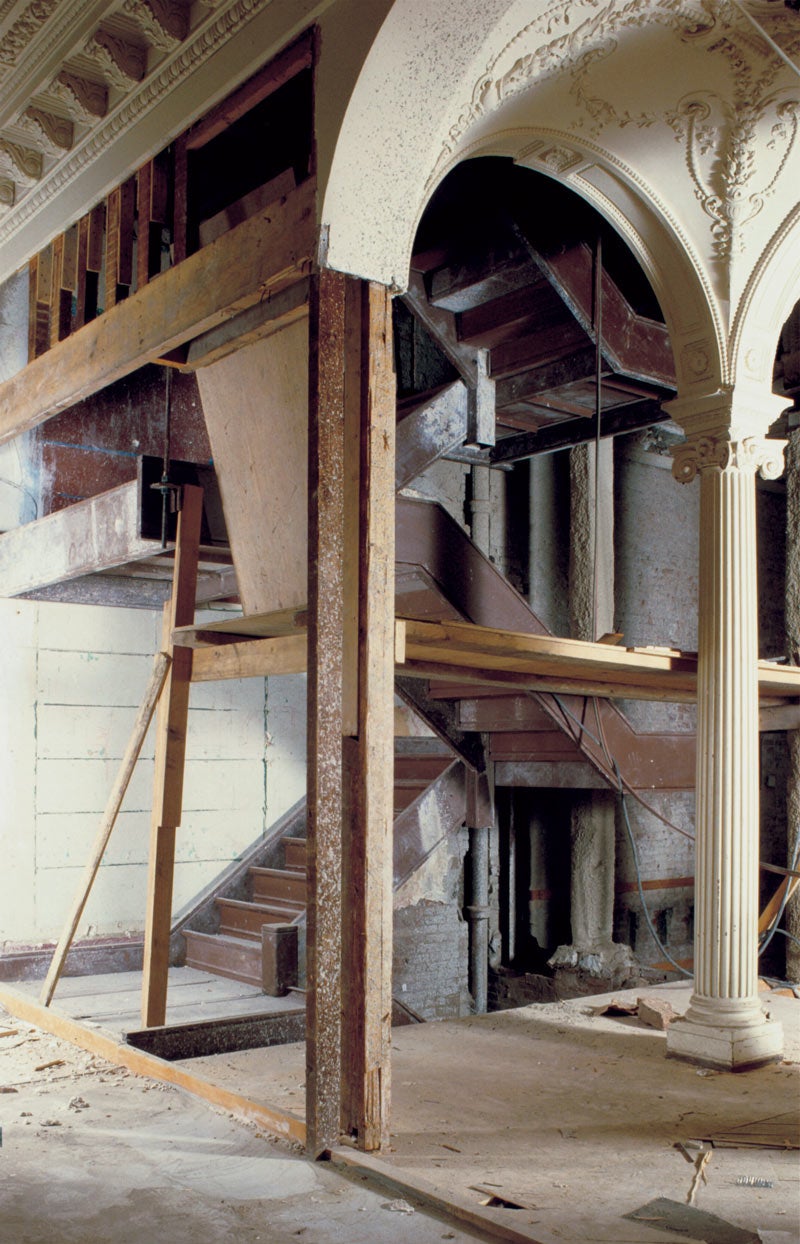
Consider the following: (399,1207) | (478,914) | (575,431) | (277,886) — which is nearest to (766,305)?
(575,431)

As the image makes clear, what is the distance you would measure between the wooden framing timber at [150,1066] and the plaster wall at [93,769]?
1.62 metres

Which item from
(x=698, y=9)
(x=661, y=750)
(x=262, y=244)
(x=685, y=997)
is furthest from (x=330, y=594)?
(x=661, y=750)

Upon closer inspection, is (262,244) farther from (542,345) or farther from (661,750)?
(661,750)

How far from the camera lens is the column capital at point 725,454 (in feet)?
18.3

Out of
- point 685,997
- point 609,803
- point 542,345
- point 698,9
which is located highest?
point 698,9

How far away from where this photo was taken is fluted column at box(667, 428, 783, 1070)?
17.4 ft

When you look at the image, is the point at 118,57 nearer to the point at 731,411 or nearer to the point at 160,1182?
the point at 731,411

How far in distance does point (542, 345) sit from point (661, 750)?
3035mm

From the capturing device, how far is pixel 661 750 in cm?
792

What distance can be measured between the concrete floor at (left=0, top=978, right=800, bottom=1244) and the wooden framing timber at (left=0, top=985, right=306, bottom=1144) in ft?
0.19

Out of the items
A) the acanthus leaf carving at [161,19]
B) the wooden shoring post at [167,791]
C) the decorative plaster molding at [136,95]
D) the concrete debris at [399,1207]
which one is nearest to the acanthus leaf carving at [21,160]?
the decorative plaster molding at [136,95]

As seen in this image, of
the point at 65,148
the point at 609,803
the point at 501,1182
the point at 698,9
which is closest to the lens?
the point at 501,1182

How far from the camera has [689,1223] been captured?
3.21 metres

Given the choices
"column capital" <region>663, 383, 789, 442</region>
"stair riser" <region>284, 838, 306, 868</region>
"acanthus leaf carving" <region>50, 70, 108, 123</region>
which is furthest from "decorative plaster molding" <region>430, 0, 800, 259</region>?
"stair riser" <region>284, 838, 306, 868</region>
